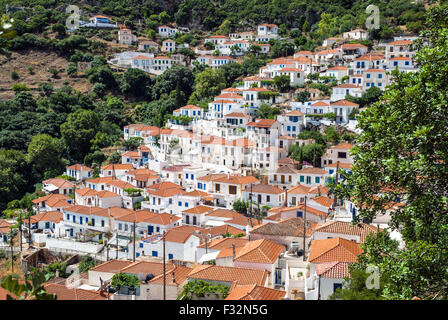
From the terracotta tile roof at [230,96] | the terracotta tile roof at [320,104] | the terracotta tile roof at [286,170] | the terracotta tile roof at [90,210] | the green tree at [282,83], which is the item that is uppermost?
the green tree at [282,83]

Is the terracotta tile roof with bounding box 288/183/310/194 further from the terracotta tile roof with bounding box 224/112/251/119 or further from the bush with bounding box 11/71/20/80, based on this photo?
the bush with bounding box 11/71/20/80

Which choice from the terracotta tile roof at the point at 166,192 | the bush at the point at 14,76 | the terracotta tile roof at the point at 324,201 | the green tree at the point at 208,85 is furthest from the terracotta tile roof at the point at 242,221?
the bush at the point at 14,76

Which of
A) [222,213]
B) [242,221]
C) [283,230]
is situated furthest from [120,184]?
[283,230]

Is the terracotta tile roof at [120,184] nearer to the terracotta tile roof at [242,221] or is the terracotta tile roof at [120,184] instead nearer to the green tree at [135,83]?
the terracotta tile roof at [242,221]

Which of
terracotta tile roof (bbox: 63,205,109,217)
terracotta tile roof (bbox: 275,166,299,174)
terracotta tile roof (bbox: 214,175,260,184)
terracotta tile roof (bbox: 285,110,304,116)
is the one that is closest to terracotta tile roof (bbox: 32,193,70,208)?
terracotta tile roof (bbox: 63,205,109,217)

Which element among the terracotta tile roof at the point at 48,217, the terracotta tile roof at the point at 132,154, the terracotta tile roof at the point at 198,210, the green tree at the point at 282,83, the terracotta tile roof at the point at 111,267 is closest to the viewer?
the terracotta tile roof at the point at 111,267

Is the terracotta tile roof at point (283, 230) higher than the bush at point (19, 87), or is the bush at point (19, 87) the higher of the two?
the bush at point (19, 87)

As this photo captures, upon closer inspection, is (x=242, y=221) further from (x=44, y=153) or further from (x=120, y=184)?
(x=44, y=153)
